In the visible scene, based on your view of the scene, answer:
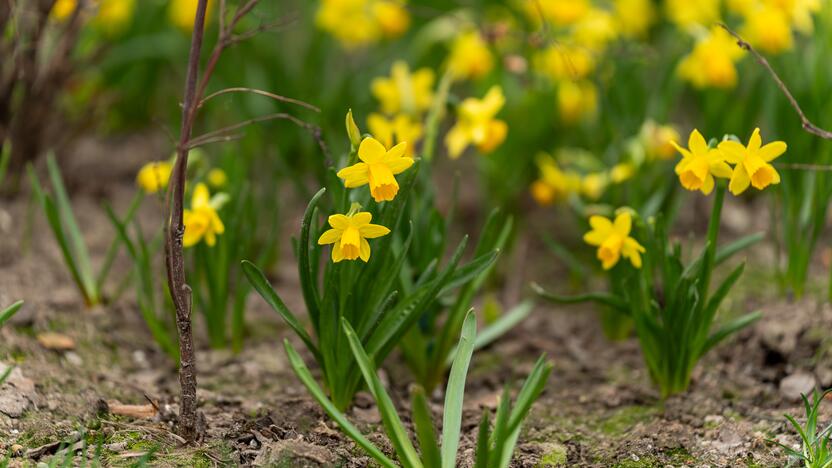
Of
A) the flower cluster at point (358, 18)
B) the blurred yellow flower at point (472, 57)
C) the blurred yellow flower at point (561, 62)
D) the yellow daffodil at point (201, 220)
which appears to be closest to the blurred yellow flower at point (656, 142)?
the blurred yellow flower at point (561, 62)

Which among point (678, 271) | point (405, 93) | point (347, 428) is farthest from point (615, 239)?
point (405, 93)

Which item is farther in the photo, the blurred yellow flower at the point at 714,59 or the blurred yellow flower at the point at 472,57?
the blurred yellow flower at the point at 472,57

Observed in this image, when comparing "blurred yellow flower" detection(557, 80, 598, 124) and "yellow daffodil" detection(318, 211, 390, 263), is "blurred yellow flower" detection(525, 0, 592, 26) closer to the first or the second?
"blurred yellow flower" detection(557, 80, 598, 124)

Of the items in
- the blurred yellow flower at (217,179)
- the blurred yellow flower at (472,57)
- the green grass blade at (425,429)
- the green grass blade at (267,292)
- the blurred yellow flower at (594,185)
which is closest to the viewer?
the green grass blade at (425,429)

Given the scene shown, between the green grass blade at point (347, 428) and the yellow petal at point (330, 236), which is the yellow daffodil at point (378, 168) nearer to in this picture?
the yellow petal at point (330, 236)

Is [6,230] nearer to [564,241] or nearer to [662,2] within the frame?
[564,241]
